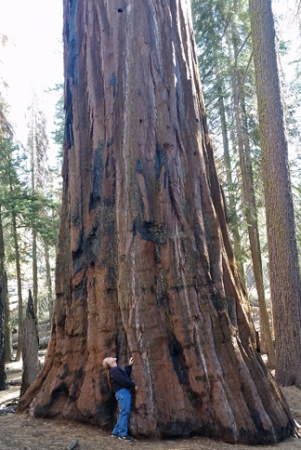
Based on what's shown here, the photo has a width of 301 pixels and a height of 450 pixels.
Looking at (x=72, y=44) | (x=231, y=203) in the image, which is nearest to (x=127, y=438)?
(x=72, y=44)

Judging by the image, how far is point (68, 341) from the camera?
6.30 meters

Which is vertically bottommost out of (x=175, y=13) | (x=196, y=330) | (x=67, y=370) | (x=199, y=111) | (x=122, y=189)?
(x=67, y=370)

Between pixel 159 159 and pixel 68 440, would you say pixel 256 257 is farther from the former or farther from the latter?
pixel 68 440

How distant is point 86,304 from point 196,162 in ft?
8.56

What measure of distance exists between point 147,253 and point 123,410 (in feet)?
6.45

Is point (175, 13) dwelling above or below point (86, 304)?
above

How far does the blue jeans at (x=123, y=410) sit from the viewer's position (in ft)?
17.0

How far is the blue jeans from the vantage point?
519cm

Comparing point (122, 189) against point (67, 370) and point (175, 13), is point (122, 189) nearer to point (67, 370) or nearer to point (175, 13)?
point (67, 370)

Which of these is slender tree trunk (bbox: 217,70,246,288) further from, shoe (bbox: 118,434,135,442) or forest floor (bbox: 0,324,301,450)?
shoe (bbox: 118,434,135,442)

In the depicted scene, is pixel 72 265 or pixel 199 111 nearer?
pixel 72 265

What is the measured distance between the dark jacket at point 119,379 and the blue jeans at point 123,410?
5cm

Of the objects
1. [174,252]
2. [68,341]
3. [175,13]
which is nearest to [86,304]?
[68,341]

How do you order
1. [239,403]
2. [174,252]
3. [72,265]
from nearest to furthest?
[239,403] < [174,252] < [72,265]
